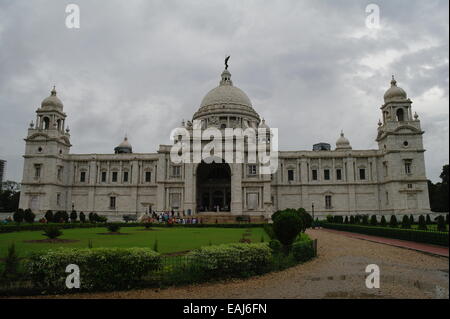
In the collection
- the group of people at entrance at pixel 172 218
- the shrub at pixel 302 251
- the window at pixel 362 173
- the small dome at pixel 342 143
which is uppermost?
the small dome at pixel 342 143

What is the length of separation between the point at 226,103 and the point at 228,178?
12989mm

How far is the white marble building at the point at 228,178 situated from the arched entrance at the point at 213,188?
Answer: 0.15 m

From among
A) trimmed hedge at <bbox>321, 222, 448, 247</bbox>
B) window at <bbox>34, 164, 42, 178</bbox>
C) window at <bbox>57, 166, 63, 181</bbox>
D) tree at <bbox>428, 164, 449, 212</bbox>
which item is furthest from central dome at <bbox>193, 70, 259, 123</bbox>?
trimmed hedge at <bbox>321, 222, 448, 247</bbox>

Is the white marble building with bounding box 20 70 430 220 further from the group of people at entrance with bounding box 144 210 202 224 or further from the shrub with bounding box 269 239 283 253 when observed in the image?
the shrub with bounding box 269 239 283 253

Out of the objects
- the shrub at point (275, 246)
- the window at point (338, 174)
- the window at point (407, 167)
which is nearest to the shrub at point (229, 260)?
the shrub at point (275, 246)

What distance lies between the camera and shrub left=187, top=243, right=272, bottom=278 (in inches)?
429

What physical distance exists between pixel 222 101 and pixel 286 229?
154 feet

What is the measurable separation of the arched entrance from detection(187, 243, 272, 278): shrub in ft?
136

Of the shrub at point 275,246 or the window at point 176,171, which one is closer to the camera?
the shrub at point 275,246

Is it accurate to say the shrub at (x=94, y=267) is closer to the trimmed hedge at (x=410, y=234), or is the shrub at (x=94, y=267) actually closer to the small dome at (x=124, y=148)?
the trimmed hedge at (x=410, y=234)

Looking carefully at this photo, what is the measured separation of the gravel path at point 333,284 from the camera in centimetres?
912

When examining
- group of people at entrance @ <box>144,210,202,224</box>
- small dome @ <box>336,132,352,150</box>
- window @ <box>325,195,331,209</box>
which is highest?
small dome @ <box>336,132,352,150</box>

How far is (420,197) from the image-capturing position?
4600 cm
